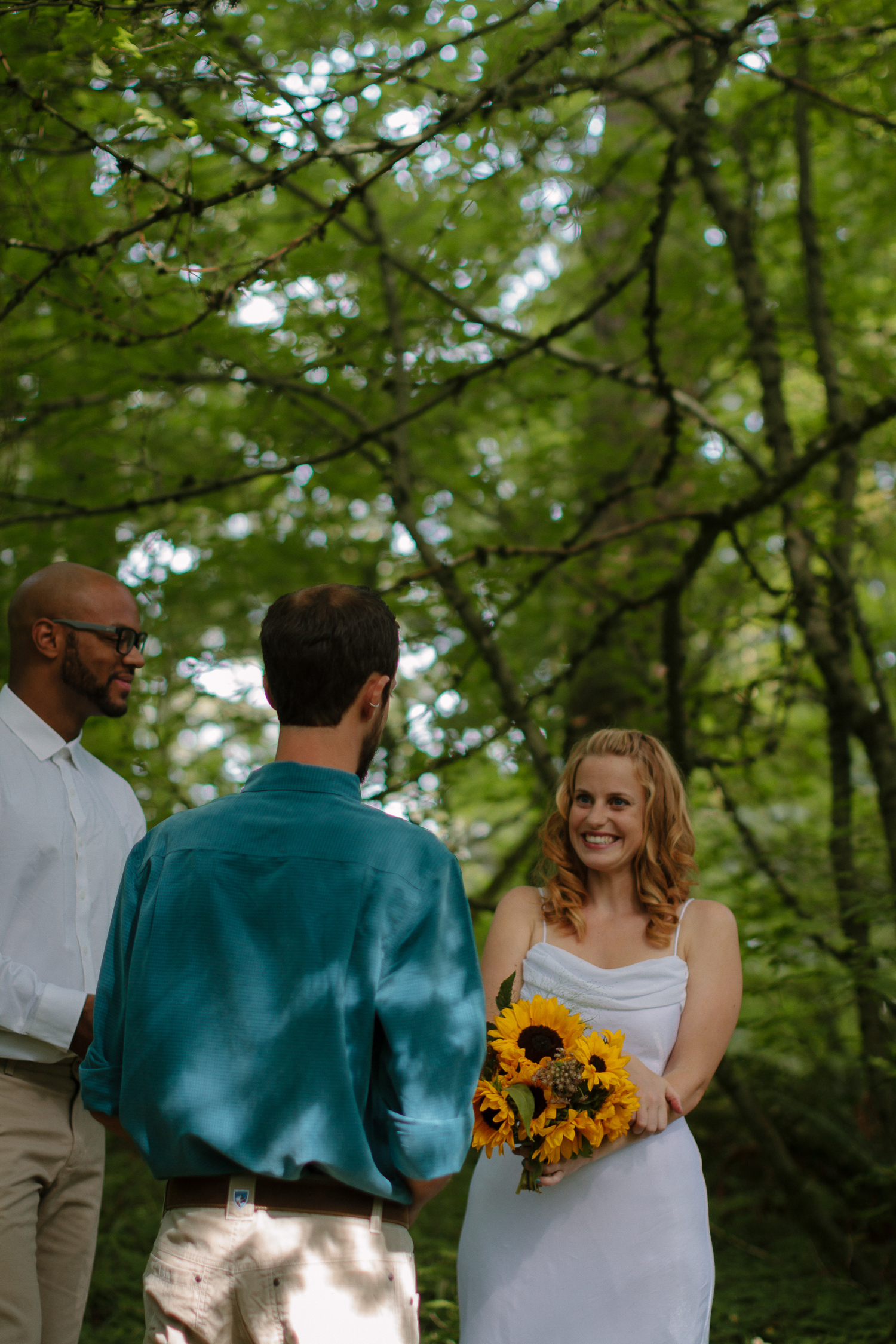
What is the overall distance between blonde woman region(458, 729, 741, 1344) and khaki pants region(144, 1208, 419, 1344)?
0.72 m

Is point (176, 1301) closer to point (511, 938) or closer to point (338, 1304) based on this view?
point (338, 1304)

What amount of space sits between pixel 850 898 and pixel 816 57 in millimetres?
4213

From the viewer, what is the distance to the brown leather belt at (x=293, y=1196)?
1665 mm

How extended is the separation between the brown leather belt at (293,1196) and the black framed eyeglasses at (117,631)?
1401 mm

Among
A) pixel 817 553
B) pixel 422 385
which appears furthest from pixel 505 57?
pixel 817 553

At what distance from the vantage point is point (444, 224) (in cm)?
458

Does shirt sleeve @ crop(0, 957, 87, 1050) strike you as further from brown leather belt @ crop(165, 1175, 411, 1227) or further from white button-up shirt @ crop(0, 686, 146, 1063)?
brown leather belt @ crop(165, 1175, 411, 1227)

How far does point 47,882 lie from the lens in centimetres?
249

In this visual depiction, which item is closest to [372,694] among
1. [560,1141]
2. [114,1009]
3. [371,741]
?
[371,741]

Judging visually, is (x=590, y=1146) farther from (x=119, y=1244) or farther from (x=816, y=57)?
(x=816, y=57)

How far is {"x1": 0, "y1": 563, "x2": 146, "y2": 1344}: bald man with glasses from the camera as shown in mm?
2305

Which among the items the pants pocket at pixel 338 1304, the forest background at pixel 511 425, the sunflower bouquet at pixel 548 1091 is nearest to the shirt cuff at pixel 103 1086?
the pants pocket at pixel 338 1304

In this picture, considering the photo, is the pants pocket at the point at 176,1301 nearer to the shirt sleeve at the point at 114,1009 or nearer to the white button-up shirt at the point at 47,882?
the shirt sleeve at the point at 114,1009

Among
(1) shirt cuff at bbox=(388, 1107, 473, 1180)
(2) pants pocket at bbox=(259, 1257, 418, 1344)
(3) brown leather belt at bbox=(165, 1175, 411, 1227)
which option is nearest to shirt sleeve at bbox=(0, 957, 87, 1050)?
(3) brown leather belt at bbox=(165, 1175, 411, 1227)
